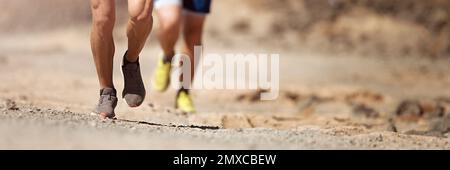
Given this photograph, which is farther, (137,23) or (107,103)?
(107,103)

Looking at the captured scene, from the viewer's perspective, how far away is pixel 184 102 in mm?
8180

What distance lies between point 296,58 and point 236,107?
6.40 m

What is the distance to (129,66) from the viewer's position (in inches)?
240

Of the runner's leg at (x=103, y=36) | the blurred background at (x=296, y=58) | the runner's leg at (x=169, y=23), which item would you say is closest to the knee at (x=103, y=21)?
the runner's leg at (x=103, y=36)

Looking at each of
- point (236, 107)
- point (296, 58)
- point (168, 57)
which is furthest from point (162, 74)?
point (296, 58)

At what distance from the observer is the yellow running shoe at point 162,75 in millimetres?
8625

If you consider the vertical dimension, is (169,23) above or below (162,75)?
above

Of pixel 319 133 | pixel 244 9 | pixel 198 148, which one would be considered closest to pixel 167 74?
pixel 319 133

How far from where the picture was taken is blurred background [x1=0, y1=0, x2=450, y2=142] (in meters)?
9.13

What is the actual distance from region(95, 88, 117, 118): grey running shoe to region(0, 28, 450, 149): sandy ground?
12cm

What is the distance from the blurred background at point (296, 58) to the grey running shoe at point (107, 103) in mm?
1284

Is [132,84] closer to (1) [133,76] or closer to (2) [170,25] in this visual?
(1) [133,76]

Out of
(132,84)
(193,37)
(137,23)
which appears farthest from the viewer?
(193,37)
